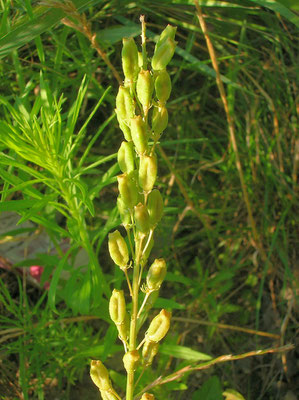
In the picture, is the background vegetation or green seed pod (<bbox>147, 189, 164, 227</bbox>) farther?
the background vegetation

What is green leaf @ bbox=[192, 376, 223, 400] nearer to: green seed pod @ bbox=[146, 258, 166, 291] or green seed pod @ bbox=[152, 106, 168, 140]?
green seed pod @ bbox=[146, 258, 166, 291]

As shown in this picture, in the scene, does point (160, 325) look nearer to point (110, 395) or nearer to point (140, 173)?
point (110, 395)

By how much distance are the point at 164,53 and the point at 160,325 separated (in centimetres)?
60

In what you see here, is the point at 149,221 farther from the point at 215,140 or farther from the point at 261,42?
the point at 261,42

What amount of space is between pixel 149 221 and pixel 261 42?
1674 mm

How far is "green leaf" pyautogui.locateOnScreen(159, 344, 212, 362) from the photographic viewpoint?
175 centimetres

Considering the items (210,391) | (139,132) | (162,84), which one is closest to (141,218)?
(139,132)

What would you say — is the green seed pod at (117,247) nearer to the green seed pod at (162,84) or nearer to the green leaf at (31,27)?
the green seed pod at (162,84)

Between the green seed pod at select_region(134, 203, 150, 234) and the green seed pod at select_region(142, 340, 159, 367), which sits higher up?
the green seed pod at select_region(134, 203, 150, 234)

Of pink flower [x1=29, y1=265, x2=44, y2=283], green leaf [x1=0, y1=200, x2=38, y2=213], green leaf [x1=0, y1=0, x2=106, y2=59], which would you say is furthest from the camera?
pink flower [x1=29, y1=265, x2=44, y2=283]

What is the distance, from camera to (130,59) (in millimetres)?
1070

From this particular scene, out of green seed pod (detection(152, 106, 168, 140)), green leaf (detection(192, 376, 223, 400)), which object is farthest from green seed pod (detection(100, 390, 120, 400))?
green leaf (detection(192, 376, 223, 400))

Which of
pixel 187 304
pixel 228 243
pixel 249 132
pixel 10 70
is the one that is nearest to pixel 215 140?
pixel 249 132

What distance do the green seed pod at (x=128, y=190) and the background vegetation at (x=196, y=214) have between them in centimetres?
80
